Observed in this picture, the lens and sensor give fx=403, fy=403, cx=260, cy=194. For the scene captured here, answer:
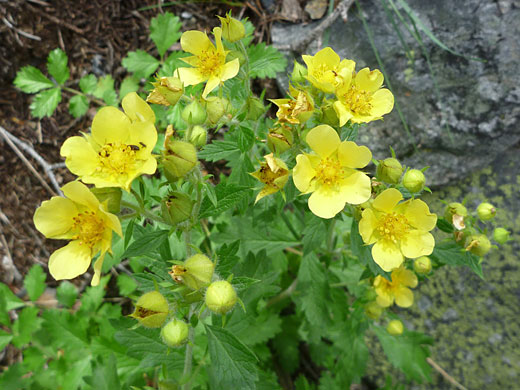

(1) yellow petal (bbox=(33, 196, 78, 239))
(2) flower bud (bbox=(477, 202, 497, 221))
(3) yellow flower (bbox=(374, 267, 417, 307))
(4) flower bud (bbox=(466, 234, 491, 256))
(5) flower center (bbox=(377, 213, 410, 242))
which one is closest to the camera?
(1) yellow petal (bbox=(33, 196, 78, 239))

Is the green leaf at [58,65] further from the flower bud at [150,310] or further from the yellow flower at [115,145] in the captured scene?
the flower bud at [150,310]

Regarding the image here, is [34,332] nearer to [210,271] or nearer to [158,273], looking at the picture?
[158,273]

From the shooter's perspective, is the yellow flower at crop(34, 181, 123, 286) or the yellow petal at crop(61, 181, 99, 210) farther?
the yellow flower at crop(34, 181, 123, 286)

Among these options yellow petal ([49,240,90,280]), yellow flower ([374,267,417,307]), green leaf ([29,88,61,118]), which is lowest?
yellow flower ([374,267,417,307])

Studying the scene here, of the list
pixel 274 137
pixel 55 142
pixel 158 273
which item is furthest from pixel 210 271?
pixel 55 142

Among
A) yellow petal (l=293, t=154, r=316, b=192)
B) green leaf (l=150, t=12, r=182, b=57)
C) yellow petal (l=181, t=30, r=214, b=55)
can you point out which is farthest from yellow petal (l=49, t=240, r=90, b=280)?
green leaf (l=150, t=12, r=182, b=57)

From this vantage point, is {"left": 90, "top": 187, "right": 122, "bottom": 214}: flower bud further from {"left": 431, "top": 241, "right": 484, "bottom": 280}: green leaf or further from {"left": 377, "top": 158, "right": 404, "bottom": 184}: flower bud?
{"left": 431, "top": 241, "right": 484, "bottom": 280}: green leaf

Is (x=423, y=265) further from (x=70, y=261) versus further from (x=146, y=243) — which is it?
(x=70, y=261)
